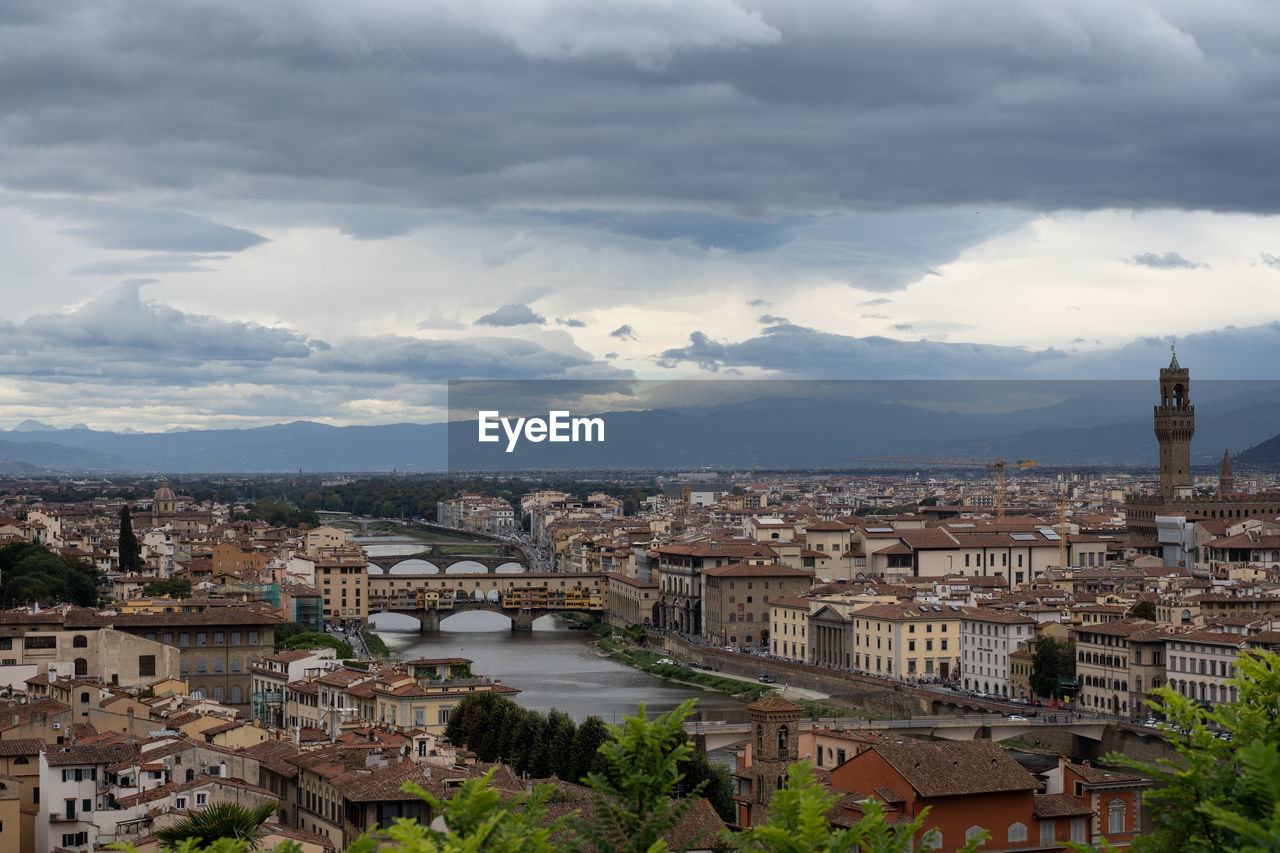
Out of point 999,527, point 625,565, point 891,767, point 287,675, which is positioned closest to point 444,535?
point 625,565

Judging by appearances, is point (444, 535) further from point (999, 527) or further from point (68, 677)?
point (68, 677)

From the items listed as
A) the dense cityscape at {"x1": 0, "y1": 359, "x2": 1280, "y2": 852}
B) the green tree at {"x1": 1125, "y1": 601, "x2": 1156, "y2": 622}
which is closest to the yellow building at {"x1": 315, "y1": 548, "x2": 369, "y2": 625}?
the dense cityscape at {"x1": 0, "y1": 359, "x2": 1280, "y2": 852}

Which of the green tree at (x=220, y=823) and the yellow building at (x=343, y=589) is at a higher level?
the green tree at (x=220, y=823)

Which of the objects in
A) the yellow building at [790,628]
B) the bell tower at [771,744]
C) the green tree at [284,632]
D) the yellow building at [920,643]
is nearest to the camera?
the bell tower at [771,744]

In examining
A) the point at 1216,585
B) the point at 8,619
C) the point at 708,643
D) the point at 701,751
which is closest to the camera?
the point at 701,751

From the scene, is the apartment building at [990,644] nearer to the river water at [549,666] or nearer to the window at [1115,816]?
the river water at [549,666]

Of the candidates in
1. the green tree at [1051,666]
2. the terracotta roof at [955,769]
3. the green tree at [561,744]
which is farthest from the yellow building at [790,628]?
the terracotta roof at [955,769]
